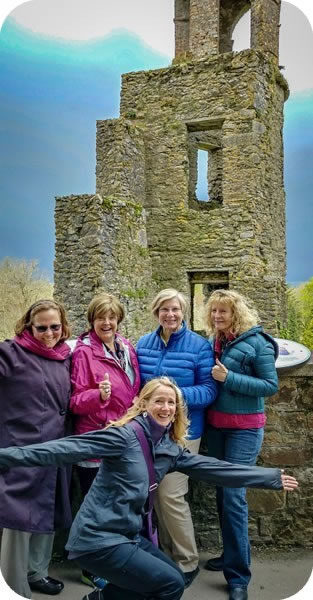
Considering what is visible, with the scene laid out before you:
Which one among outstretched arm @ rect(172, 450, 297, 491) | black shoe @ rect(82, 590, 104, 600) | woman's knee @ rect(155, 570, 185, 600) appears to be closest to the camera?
woman's knee @ rect(155, 570, 185, 600)

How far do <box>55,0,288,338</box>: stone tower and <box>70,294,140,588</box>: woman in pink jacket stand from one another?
7.18 m

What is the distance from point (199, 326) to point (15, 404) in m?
11.8

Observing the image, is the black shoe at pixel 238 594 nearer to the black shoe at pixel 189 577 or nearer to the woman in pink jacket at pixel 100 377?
the black shoe at pixel 189 577

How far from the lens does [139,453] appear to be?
8.56 ft

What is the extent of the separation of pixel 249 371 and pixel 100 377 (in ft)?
2.92

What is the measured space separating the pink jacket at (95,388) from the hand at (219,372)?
48cm

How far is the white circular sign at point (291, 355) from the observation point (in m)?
3.66

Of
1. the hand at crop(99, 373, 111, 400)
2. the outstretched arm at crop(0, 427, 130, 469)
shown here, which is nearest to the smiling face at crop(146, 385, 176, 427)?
the outstretched arm at crop(0, 427, 130, 469)

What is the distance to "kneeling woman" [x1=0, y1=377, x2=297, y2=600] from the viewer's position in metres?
2.45

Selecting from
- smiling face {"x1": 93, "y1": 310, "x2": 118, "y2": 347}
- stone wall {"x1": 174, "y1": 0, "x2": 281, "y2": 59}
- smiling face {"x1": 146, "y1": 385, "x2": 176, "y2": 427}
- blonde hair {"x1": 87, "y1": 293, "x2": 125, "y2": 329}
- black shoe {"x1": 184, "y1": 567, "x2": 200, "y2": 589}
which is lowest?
black shoe {"x1": 184, "y1": 567, "x2": 200, "y2": 589}

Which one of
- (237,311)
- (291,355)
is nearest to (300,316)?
(291,355)

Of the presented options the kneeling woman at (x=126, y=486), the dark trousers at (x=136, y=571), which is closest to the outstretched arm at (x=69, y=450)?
the kneeling woman at (x=126, y=486)

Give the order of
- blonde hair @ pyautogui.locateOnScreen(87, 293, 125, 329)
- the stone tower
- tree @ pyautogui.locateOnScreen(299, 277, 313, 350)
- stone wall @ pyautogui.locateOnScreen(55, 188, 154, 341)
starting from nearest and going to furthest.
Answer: blonde hair @ pyautogui.locateOnScreen(87, 293, 125, 329), stone wall @ pyautogui.locateOnScreen(55, 188, 154, 341), the stone tower, tree @ pyautogui.locateOnScreen(299, 277, 313, 350)

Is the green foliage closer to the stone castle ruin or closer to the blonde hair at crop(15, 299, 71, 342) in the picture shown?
the stone castle ruin
